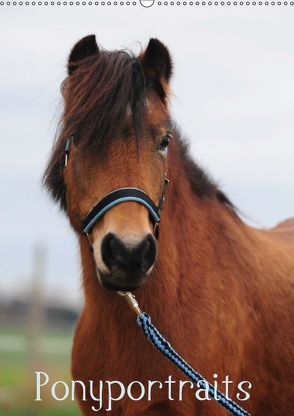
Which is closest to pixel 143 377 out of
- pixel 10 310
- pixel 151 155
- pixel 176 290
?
pixel 176 290

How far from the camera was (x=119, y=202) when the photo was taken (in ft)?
13.5

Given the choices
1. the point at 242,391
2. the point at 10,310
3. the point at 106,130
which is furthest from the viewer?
the point at 10,310

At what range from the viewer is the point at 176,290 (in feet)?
15.6

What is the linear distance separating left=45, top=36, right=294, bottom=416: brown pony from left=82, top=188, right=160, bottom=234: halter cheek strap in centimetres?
3

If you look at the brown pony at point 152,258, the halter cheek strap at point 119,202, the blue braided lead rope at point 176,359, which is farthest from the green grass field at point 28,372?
the halter cheek strap at point 119,202

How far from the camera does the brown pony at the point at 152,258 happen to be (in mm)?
4246

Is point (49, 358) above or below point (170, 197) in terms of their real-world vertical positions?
below

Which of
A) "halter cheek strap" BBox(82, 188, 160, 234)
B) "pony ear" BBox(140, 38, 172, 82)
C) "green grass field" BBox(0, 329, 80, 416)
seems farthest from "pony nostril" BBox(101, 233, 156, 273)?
"green grass field" BBox(0, 329, 80, 416)

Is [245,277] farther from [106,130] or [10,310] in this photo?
[10,310]

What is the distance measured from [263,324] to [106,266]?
156 cm

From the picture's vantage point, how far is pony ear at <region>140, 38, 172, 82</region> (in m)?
4.69

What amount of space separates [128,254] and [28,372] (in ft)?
24.3

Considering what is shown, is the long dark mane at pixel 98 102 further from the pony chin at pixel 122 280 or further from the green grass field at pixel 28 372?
the green grass field at pixel 28 372

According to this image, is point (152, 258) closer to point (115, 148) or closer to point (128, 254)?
point (128, 254)
